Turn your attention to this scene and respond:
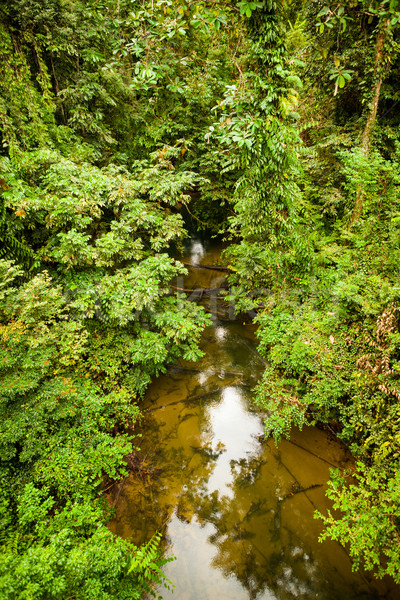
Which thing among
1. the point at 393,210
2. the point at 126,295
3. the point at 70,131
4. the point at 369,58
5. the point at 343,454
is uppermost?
the point at 369,58

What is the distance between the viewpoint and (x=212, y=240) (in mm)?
13828

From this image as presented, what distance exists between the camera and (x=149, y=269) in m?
5.81

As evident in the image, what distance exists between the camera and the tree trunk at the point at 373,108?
5.12m

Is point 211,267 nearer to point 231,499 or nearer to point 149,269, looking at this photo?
point 149,269

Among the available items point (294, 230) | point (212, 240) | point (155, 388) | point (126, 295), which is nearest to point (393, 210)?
point (294, 230)

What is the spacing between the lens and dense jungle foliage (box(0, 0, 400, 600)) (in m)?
3.46

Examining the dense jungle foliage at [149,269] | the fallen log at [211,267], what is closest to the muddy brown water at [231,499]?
the dense jungle foliage at [149,269]

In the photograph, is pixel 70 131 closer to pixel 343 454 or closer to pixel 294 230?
pixel 294 230

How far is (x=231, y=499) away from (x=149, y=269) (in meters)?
4.46

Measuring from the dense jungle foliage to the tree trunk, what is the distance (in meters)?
0.03

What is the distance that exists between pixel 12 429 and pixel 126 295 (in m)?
2.65

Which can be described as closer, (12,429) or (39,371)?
(12,429)

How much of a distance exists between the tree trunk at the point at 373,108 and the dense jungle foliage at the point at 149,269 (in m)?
0.03

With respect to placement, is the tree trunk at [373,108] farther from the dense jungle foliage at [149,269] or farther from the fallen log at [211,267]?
the fallen log at [211,267]
